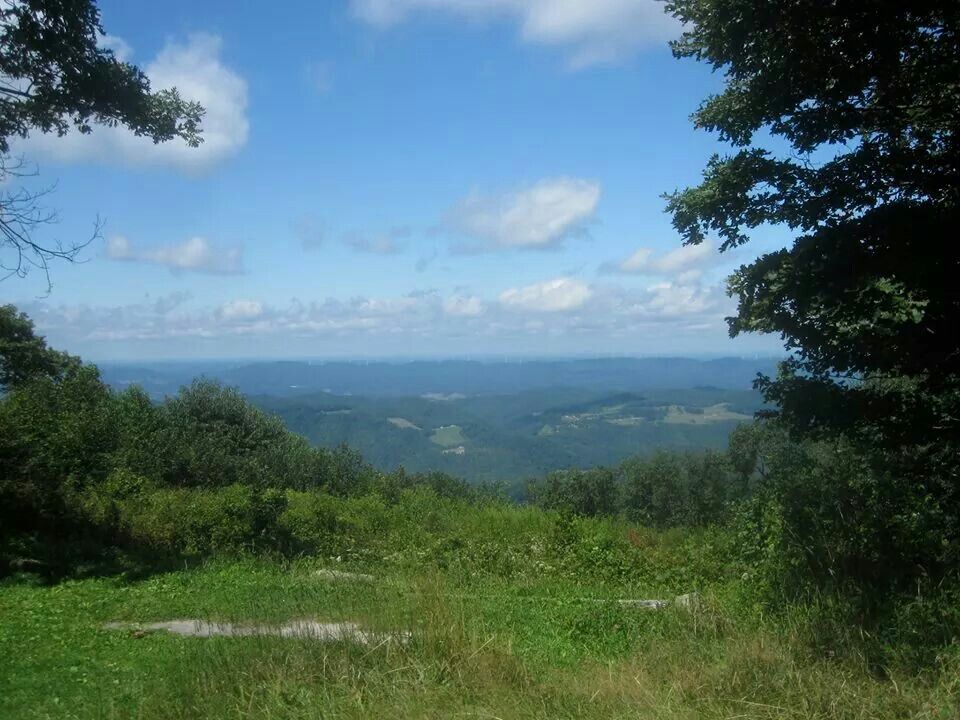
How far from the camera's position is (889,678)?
4.62 meters

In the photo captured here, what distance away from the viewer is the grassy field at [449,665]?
4.37 m

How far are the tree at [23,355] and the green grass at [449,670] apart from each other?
2108 centimetres

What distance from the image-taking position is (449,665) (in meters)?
4.93

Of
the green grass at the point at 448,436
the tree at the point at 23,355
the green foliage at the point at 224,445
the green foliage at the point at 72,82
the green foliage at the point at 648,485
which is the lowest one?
the green grass at the point at 448,436

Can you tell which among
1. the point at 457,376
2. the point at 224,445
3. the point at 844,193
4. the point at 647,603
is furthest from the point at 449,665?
→ the point at 457,376

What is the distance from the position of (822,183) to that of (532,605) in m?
5.17

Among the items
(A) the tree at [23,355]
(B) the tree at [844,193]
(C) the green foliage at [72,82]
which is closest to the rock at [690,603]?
(B) the tree at [844,193]

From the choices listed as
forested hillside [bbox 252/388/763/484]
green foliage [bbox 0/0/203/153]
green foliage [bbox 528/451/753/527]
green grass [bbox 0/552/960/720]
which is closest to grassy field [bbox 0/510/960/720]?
green grass [bbox 0/552/960/720]

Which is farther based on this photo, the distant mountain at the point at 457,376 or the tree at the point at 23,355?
the distant mountain at the point at 457,376

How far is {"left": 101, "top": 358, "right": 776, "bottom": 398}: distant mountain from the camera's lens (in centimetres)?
9544

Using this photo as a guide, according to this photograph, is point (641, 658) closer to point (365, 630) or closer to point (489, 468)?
point (365, 630)

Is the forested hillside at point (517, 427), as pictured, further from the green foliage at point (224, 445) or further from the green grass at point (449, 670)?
the green grass at point (449, 670)

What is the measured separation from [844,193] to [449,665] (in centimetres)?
512

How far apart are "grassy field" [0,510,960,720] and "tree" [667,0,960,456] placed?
2.23m
